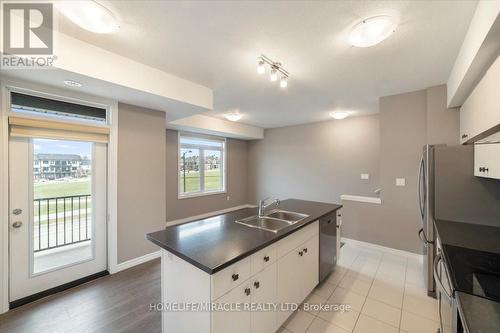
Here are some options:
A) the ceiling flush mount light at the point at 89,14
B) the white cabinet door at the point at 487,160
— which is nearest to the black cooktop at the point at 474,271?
the white cabinet door at the point at 487,160

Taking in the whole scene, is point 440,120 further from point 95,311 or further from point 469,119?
point 95,311

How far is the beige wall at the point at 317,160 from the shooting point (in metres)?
4.65

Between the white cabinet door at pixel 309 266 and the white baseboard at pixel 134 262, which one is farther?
the white baseboard at pixel 134 262

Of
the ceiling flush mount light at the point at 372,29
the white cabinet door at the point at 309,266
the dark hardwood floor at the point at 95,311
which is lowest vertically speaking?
the dark hardwood floor at the point at 95,311

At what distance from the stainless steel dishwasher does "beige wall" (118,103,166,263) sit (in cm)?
254

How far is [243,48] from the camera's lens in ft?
6.68

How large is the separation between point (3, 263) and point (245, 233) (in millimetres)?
2540

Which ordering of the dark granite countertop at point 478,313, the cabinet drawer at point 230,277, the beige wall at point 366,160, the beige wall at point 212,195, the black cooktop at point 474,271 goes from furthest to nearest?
the beige wall at point 212,195
the beige wall at point 366,160
the cabinet drawer at point 230,277
the black cooktop at point 474,271
the dark granite countertop at point 478,313

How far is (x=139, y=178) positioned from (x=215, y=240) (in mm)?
2142

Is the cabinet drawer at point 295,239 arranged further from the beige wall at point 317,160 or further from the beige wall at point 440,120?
the beige wall at point 317,160

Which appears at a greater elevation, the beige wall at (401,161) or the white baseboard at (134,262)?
the beige wall at (401,161)

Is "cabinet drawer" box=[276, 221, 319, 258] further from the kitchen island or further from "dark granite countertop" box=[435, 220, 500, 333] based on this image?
"dark granite countertop" box=[435, 220, 500, 333]

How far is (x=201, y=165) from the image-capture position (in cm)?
576

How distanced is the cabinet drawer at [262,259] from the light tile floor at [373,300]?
0.78 meters
